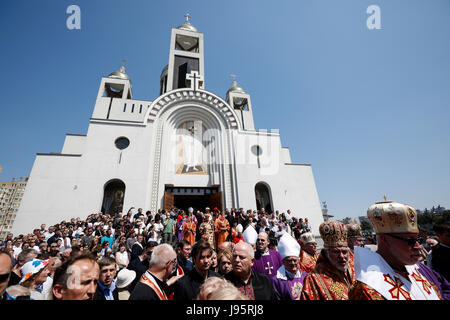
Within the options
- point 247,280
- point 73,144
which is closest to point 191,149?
point 73,144

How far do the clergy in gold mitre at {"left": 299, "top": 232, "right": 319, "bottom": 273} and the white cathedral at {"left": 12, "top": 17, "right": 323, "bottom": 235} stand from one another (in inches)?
431

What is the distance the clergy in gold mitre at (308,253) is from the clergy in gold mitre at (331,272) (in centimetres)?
111

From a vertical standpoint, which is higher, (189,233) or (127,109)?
(127,109)

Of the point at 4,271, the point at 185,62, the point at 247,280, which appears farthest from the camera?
the point at 185,62

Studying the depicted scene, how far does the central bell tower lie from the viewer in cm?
1940

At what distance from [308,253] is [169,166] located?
13681mm

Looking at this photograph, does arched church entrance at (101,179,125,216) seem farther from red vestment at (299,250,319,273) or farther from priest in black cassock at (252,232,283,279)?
red vestment at (299,250,319,273)

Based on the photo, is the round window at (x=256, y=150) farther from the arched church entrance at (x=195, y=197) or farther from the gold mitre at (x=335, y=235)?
the gold mitre at (x=335, y=235)

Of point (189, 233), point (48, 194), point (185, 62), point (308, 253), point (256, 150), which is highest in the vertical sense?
point (185, 62)

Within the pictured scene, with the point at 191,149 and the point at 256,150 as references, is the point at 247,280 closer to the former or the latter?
the point at 256,150

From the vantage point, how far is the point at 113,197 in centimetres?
1405
